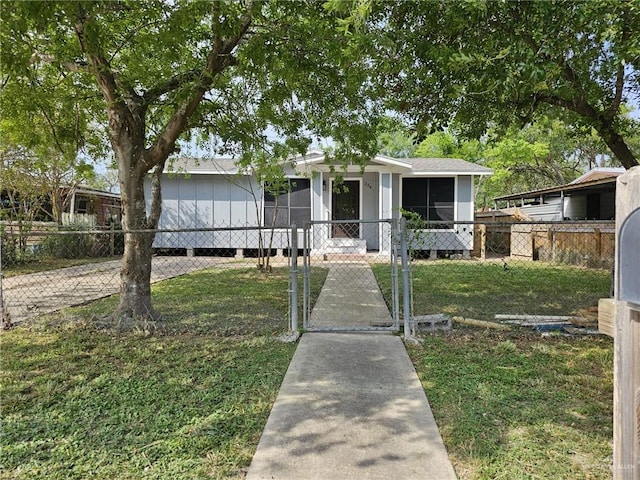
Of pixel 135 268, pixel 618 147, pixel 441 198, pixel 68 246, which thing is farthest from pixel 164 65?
pixel 441 198

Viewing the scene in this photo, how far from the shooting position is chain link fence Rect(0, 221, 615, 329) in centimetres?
568

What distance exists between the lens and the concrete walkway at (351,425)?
232cm

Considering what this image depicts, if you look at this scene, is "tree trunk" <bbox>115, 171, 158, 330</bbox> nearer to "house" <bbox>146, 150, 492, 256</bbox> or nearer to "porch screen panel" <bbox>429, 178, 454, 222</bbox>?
"house" <bbox>146, 150, 492, 256</bbox>

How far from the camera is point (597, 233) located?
11.7 m

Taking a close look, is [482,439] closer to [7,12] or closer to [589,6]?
[589,6]

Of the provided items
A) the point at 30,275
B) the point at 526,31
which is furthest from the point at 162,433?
the point at 30,275

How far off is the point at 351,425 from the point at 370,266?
9.20 meters

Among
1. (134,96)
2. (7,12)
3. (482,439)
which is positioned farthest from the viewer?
(134,96)

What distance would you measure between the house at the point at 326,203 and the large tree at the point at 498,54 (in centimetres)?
812

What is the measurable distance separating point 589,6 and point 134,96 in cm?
527

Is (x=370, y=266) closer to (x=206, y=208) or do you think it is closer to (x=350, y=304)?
(x=350, y=304)

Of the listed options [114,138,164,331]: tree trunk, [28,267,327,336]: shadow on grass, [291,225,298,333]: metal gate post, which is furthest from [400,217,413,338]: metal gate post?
[114,138,164,331]: tree trunk

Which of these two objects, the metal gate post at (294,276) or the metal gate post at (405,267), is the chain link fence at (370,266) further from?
the metal gate post at (405,267)

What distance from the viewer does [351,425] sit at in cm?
280
